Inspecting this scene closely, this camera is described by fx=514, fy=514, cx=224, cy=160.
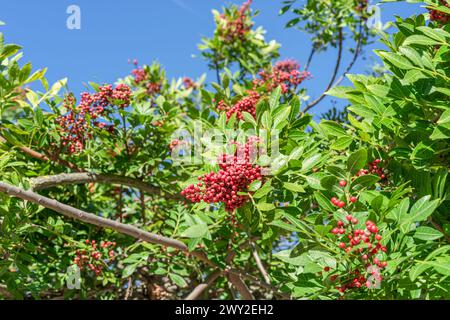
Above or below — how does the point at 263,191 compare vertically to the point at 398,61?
below

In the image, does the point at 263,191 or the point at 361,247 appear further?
the point at 263,191

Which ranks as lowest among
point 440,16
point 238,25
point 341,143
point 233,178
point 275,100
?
point 233,178

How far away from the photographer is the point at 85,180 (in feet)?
9.56

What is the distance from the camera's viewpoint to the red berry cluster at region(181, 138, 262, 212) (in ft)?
6.38

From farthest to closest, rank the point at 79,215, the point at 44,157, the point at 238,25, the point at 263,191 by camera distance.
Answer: the point at 238,25, the point at 44,157, the point at 79,215, the point at 263,191

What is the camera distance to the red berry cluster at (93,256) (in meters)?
3.05

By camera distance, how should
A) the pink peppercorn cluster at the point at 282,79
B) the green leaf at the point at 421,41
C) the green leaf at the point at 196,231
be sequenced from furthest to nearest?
the pink peppercorn cluster at the point at 282,79, the green leaf at the point at 196,231, the green leaf at the point at 421,41

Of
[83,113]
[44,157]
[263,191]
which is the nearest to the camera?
[263,191]

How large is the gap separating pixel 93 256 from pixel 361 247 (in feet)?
6.39

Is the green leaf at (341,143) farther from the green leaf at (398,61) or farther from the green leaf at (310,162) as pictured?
the green leaf at (398,61)

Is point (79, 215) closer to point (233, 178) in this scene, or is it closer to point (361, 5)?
point (233, 178)

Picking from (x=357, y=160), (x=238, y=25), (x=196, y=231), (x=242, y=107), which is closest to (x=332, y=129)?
(x=357, y=160)

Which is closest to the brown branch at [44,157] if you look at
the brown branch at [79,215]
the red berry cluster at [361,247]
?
the brown branch at [79,215]

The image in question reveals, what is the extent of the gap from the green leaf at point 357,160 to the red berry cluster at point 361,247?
21 cm
